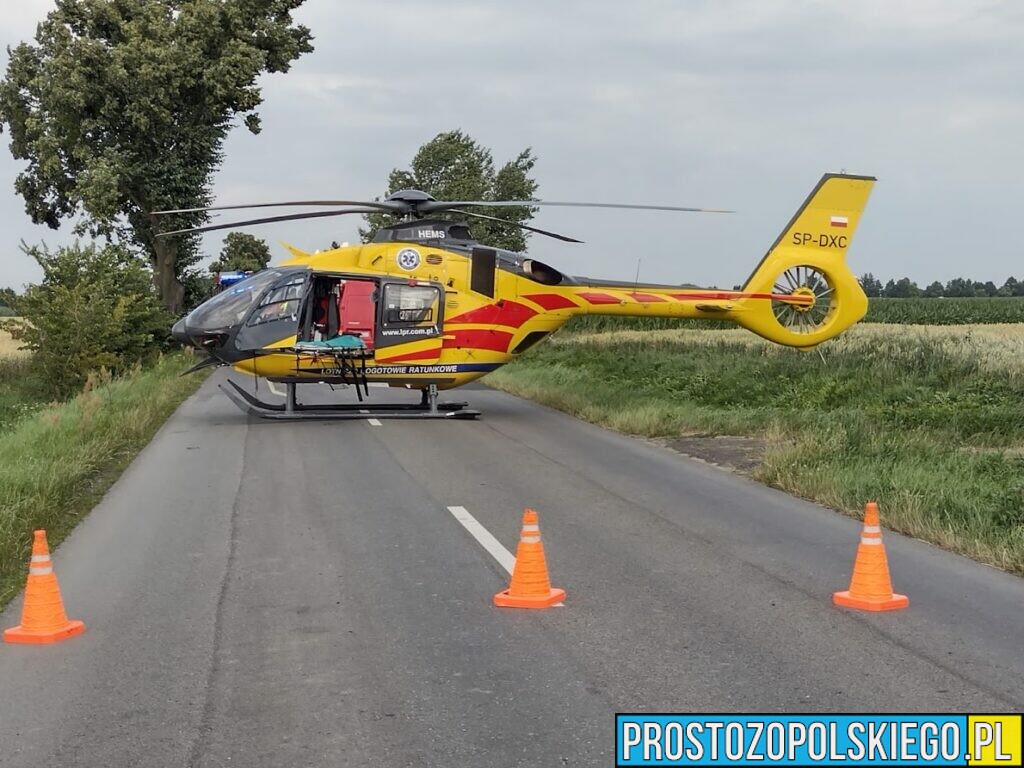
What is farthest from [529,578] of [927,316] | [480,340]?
[927,316]

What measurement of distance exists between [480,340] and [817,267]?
632 centimetres

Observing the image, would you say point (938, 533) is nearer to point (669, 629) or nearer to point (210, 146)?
point (669, 629)

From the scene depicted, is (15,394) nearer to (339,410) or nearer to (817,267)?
(339,410)

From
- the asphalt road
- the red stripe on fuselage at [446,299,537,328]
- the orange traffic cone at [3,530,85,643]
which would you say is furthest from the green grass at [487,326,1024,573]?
the orange traffic cone at [3,530,85,643]

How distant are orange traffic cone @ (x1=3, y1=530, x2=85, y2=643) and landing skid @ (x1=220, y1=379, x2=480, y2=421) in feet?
39.9

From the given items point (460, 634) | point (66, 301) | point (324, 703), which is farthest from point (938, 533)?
point (66, 301)

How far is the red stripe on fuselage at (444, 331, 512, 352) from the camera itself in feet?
66.4

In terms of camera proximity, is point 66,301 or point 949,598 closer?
point 949,598

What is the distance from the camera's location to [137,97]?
4341cm

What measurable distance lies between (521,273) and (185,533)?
11618 mm

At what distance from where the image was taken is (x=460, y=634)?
6.75 metres

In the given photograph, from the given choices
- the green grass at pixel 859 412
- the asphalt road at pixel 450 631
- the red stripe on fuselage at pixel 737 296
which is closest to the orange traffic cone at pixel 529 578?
the asphalt road at pixel 450 631

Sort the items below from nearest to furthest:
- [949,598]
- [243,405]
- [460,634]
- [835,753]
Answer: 1. [835,753]
2. [460,634]
3. [949,598]
4. [243,405]

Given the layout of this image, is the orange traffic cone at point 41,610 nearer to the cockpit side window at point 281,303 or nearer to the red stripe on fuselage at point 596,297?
the cockpit side window at point 281,303
